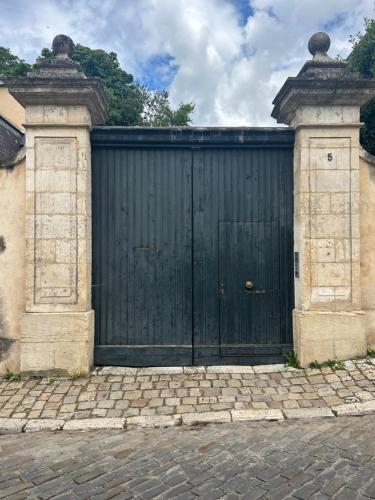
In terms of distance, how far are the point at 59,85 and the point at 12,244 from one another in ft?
7.37

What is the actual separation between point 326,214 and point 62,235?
3687 mm

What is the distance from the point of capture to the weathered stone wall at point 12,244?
488 cm

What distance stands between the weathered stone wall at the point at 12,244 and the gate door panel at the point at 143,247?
0.99 metres

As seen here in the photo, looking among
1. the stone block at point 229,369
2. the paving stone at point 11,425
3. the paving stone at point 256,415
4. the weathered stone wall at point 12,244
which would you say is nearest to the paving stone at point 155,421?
the paving stone at point 256,415

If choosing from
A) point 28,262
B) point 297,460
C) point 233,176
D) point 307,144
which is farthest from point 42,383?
point 307,144

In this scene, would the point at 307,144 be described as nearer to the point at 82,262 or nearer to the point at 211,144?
the point at 211,144

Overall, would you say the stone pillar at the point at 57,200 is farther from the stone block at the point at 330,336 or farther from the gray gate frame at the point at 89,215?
the stone block at the point at 330,336

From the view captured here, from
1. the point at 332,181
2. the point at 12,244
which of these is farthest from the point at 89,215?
the point at 332,181

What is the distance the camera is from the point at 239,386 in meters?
4.42

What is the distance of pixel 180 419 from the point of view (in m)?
3.73

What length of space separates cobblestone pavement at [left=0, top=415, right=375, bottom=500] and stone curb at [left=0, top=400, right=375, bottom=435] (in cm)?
7

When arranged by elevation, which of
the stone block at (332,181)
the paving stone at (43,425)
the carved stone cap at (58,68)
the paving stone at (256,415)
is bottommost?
the paving stone at (43,425)

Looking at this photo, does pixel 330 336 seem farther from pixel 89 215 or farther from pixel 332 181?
pixel 89 215

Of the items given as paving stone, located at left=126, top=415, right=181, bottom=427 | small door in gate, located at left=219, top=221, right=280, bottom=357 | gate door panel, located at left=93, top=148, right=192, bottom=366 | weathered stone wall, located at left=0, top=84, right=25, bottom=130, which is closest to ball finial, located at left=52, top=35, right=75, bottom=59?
gate door panel, located at left=93, top=148, right=192, bottom=366
